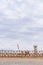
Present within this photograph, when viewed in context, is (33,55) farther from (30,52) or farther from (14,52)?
(14,52)

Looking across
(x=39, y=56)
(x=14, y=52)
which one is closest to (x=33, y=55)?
(x=39, y=56)

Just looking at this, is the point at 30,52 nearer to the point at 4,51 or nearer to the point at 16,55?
the point at 16,55

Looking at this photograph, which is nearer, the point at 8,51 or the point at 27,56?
the point at 27,56

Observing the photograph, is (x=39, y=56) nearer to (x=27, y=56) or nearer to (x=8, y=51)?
(x=27, y=56)

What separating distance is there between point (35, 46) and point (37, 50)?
150cm

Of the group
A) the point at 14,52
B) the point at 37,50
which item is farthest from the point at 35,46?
the point at 14,52

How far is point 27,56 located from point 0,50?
8171 millimetres

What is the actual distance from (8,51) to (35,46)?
6.17 m

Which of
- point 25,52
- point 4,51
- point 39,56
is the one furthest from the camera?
point 4,51

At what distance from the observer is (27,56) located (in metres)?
47.2

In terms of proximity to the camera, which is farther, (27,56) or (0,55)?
(0,55)

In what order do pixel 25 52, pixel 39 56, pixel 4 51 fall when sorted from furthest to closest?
pixel 4 51
pixel 25 52
pixel 39 56

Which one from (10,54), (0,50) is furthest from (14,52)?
(0,50)

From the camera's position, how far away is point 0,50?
5300cm
